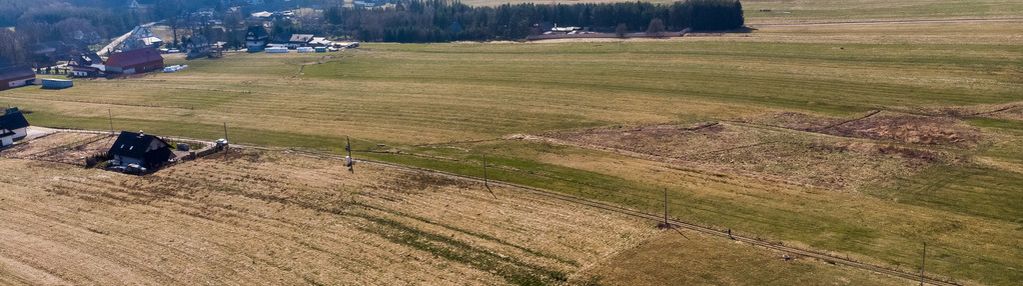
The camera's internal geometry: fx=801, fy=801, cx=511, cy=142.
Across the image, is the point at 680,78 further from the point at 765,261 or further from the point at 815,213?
the point at 765,261

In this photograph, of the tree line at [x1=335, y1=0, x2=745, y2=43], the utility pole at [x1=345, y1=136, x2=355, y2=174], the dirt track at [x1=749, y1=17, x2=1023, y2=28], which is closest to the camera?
the utility pole at [x1=345, y1=136, x2=355, y2=174]

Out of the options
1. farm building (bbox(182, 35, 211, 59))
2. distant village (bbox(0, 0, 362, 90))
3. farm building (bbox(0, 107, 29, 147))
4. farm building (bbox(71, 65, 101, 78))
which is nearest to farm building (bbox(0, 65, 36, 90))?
distant village (bbox(0, 0, 362, 90))

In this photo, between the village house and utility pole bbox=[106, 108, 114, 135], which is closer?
utility pole bbox=[106, 108, 114, 135]

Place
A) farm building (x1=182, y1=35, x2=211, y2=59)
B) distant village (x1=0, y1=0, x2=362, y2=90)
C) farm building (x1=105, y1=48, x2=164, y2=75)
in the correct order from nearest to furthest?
1. distant village (x1=0, y1=0, x2=362, y2=90)
2. farm building (x1=105, y1=48, x2=164, y2=75)
3. farm building (x1=182, y1=35, x2=211, y2=59)

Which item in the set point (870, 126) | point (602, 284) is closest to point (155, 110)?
point (602, 284)

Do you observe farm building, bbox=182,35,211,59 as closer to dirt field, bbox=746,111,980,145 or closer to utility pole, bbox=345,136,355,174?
utility pole, bbox=345,136,355,174

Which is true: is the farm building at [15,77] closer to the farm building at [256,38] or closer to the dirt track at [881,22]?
the farm building at [256,38]

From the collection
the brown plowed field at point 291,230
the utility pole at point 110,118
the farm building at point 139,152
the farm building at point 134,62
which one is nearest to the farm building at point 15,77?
the farm building at point 134,62

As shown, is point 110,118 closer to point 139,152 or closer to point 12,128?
point 12,128
